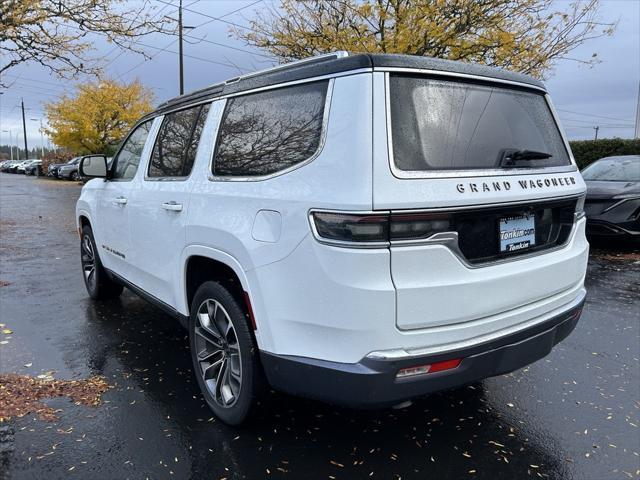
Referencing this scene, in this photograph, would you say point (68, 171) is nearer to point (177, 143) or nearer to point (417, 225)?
point (177, 143)

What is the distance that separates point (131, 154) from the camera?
4.53m

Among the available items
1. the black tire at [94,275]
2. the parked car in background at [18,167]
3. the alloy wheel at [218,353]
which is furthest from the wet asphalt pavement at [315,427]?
the parked car in background at [18,167]

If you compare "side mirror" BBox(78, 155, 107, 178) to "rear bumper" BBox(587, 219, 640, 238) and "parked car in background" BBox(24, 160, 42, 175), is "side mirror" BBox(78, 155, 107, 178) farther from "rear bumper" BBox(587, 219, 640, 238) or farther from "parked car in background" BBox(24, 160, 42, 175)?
"parked car in background" BBox(24, 160, 42, 175)

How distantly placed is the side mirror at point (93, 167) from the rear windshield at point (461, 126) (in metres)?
3.46

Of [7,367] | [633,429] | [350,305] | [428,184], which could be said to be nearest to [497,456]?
[633,429]

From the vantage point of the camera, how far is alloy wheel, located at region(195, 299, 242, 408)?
2947 millimetres

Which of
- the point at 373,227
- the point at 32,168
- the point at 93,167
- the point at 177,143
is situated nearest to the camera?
the point at 373,227

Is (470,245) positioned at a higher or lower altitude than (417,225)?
lower

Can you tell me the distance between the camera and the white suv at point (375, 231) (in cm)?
219

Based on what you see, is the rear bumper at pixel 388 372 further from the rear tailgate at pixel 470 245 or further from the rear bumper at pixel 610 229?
the rear bumper at pixel 610 229

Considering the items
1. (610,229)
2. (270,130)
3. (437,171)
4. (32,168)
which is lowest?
(32,168)

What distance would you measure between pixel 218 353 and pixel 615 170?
8.91 meters

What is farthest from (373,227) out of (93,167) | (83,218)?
(83,218)

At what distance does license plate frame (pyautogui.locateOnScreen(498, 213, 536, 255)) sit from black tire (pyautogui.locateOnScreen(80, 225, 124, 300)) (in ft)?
13.8
